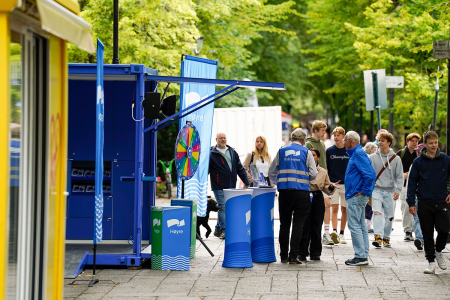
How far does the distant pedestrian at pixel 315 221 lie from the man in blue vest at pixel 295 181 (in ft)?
1.08

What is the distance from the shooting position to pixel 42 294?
213 inches

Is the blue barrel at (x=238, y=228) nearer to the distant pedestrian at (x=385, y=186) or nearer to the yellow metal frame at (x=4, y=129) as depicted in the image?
the distant pedestrian at (x=385, y=186)

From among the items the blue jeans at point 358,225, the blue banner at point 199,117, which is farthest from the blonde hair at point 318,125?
the blue banner at point 199,117

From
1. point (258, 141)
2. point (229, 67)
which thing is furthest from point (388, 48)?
point (258, 141)

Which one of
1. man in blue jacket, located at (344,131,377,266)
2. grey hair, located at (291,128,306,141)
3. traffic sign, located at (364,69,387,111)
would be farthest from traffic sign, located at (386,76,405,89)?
grey hair, located at (291,128,306,141)

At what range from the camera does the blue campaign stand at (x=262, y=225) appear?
1018cm

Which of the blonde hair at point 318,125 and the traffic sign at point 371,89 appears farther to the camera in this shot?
the traffic sign at point 371,89

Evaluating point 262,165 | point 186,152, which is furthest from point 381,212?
point 186,152

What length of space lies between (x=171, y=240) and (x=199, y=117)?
10.4ft

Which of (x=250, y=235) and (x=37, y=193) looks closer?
(x=37, y=193)

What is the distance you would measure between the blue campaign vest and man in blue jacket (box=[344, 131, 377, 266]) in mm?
706

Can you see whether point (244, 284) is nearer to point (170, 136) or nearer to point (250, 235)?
point (250, 235)

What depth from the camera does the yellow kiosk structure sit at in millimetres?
4375

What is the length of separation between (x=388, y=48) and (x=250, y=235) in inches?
595
